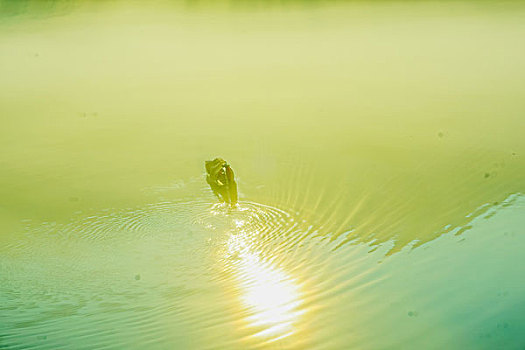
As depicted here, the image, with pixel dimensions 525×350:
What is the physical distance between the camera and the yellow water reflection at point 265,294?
6090mm

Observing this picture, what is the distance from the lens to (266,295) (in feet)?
22.0

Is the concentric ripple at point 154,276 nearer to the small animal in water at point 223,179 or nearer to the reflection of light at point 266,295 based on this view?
the reflection of light at point 266,295

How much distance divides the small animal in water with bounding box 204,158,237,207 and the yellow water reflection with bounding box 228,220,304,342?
101 centimetres

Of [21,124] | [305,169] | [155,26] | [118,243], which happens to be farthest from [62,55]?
[118,243]

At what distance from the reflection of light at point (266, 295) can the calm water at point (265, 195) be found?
0.02 metres

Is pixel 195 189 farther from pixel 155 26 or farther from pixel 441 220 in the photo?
pixel 155 26

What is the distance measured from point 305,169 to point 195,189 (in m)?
2.18

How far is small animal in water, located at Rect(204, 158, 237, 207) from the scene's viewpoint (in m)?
8.68

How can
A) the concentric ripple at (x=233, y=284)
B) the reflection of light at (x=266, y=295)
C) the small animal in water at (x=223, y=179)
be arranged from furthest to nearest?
1. the small animal in water at (x=223, y=179)
2. the reflection of light at (x=266, y=295)
3. the concentric ripple at (x=233, y=284)

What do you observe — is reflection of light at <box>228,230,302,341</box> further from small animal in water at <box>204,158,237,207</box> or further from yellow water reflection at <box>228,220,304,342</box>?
small animal in water at <box>204,158,237,207</box>

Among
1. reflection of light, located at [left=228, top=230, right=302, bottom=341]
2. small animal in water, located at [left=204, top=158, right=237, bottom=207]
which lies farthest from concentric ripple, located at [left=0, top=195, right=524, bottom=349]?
small animal in water, located at [left=204, top=158, right=237, bottom=207]

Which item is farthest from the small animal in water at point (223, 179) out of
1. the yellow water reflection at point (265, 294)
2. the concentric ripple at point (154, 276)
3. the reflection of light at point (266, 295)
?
the reflection of light at point (266, 295)

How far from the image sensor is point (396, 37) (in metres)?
24.3

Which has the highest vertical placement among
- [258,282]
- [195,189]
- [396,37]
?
[396,37]
